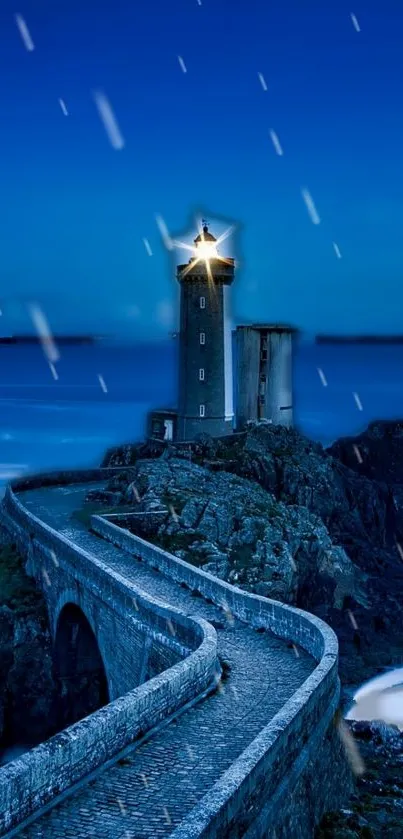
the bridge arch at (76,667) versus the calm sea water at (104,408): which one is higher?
the calm sea water at (104,408)

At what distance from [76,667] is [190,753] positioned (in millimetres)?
12513

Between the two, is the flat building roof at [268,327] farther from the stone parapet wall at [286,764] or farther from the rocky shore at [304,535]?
the stone parapet wall at [286,764]

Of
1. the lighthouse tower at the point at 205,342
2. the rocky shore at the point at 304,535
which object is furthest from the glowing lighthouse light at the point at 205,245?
the rocky shore at the point at 304,535

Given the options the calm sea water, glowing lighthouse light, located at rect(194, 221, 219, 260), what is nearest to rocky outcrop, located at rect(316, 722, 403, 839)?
glowing lighthouse light, located at rect(194, 221, 219, 260)

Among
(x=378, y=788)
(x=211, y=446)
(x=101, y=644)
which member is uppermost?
(x=211, y=446)

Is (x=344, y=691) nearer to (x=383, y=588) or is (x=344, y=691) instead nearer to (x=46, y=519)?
(x=383, y=588)

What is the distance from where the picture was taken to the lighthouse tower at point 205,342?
4009 cm

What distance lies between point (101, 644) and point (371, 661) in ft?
28.0

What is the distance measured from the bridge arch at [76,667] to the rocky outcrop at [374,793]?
22.8 ft

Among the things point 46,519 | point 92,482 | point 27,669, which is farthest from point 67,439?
point 27,669

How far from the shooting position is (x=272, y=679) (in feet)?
46.5

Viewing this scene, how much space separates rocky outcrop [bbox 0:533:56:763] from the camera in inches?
845

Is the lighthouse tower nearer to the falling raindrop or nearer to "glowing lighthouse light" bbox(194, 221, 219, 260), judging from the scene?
"glowing lighthouse light" bbox(194, 221, 219, 260)

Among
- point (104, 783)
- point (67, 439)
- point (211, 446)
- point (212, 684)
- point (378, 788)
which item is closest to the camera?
point (104, 783)
